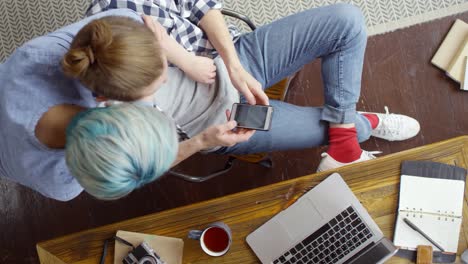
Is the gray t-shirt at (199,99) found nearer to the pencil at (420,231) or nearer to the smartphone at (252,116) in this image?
the smartphone at (252,116)

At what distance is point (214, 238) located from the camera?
106 centimetres

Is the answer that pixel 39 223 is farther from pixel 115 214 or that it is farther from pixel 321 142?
pixel 321 142

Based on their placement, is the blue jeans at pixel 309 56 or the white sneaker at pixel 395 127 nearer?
the blue jeans at pixel 309 56

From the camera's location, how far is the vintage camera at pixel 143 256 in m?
1.04

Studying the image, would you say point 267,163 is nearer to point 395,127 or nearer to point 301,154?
point 301,154

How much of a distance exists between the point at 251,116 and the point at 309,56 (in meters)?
0.31

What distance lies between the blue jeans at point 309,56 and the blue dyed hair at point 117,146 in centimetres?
46

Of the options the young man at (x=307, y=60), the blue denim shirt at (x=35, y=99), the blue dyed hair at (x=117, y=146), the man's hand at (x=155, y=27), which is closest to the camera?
the blue dyed hair at (x=117, y=146)

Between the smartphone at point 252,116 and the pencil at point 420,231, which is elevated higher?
the smartphone at point 252,116

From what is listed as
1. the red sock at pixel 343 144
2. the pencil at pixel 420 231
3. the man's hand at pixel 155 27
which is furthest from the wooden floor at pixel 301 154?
the man's hand at pixel 155 27

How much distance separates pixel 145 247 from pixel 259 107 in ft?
→ 1.48

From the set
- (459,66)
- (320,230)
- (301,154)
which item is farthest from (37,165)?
(459,66)

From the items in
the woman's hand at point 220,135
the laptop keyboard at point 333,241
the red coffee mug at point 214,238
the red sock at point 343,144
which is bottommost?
the red coffee mug at point 214,238

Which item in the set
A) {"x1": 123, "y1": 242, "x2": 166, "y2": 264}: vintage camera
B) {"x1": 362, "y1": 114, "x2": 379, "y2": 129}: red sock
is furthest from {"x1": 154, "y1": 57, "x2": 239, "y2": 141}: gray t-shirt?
{"x1": 362, "y1": 114, "x2": 379, "y2": 129}: red sock
